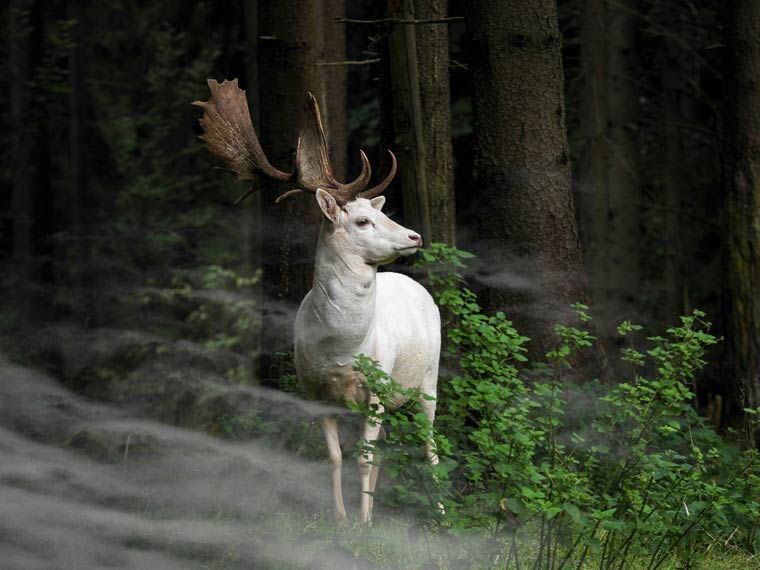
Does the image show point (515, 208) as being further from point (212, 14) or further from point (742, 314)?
point (212, 14)

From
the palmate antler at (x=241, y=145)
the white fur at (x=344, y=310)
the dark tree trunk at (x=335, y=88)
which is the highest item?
the dark tree trunk at (x=335, y=88)

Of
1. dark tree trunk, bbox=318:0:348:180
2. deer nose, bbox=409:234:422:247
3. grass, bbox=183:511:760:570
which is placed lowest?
grass, bbox=183:511:760:570

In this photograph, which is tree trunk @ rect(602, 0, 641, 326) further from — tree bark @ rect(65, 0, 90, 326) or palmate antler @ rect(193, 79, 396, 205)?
tree bark @ rect(65, 0, 90, 326)

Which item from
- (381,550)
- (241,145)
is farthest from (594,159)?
(381,550)

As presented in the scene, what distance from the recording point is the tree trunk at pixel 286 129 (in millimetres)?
7707

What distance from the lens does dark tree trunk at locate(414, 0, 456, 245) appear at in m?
7.25

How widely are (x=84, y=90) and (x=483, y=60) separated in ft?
42.4

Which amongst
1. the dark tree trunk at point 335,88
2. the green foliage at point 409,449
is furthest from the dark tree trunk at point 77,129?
the green foliage at point 409,449

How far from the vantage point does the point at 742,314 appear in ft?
26.1

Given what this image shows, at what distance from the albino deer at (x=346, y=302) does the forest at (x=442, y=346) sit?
85mm

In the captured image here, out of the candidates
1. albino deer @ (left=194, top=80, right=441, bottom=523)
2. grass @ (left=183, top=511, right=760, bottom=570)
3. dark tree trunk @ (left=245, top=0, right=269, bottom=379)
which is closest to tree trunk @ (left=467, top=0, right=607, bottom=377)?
albino deer @ (left=194, top=80, right=441, bottom=523)

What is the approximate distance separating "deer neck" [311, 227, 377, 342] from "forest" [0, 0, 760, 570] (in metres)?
0.29

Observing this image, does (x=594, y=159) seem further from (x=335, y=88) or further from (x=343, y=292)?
(x=343, y=292)

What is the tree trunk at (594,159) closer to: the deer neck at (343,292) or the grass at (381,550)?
the grass at (381,550)
